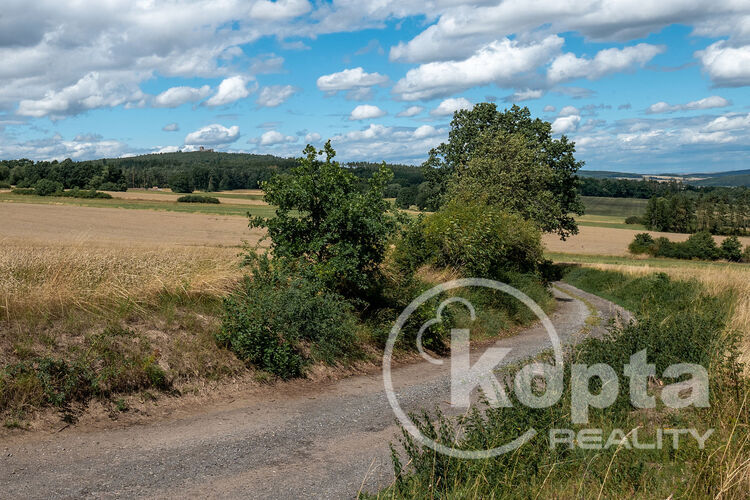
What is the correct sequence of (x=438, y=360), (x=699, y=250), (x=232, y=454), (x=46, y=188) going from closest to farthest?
(x=232, y=454), (x=438, y=360), (x=699, y=250), (x=46, y=188)

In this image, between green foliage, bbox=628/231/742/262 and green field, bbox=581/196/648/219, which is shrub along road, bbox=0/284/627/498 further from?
green field, bbox=581/196/648/219

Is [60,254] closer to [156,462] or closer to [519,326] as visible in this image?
[156,462]

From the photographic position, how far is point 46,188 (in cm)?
8462

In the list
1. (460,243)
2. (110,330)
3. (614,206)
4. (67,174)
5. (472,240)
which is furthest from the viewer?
(614,206)

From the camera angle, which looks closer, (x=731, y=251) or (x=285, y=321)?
(x=285, y=321)

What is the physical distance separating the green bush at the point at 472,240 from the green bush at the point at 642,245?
52.0m

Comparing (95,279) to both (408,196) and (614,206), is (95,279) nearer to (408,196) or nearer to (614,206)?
(408,196)

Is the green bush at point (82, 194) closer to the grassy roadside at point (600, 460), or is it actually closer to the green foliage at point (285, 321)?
the green foliage at point (285, 321)

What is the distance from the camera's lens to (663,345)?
9.47 meters

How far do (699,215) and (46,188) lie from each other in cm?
10422

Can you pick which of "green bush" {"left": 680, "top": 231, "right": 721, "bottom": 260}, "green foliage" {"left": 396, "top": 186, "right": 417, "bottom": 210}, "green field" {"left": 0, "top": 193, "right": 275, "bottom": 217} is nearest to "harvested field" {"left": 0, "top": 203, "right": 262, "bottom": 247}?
"green field" {"left": 0, "top": 193, "right": 275, "bottom": 217}

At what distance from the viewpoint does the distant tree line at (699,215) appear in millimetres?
94500

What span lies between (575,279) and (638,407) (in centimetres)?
3663

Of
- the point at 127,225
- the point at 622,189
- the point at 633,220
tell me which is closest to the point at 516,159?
the point at 127,225
